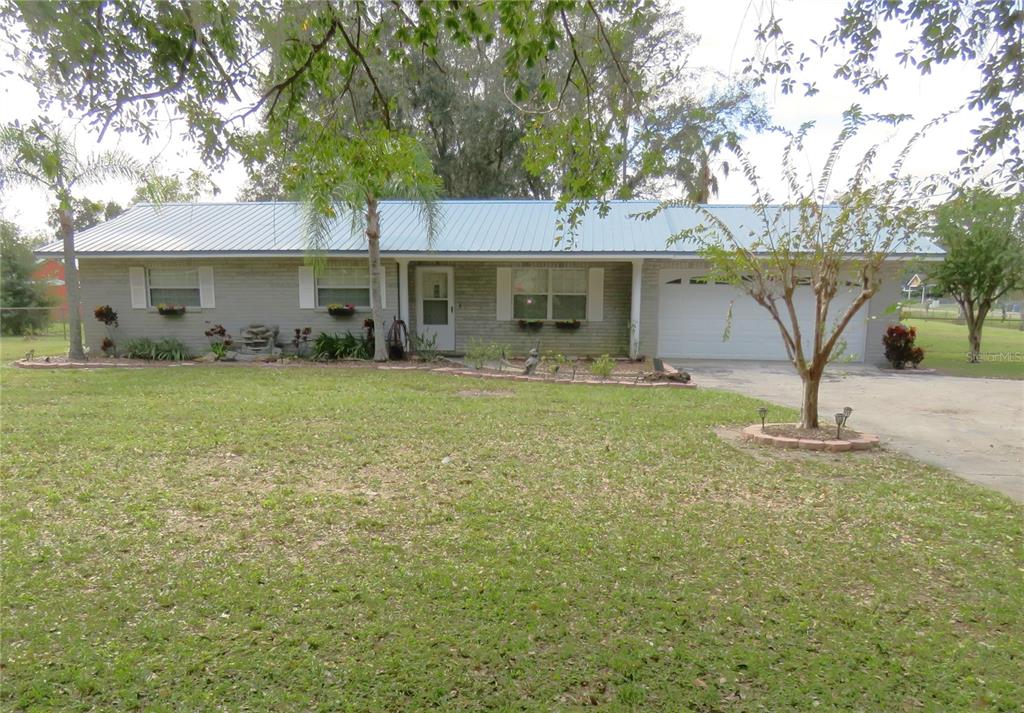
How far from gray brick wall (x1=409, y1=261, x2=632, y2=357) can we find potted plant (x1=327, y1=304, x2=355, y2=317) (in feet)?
4.95

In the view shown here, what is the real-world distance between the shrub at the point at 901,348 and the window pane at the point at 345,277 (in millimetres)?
12038

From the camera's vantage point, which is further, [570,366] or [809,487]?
[570,366]

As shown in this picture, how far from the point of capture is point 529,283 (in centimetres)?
1467

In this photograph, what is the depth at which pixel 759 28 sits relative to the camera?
14.5 feet

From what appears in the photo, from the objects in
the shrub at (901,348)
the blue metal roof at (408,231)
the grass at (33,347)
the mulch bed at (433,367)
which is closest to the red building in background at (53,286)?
the grass at (33,347)

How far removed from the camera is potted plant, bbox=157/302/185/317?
47.2 ft

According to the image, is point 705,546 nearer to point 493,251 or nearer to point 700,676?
point 700,676

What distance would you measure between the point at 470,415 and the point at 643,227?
31.2 ft

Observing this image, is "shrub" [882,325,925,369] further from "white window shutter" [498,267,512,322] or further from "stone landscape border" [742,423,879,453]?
"white window shutter" [498,267,512,322]

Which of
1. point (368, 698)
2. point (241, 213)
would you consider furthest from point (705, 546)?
point (241, 213)

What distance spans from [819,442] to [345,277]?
1147cm

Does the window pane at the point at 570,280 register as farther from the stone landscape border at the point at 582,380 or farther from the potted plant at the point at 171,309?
the potted plant at the point at 171,309

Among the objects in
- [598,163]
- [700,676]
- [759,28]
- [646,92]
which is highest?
[759,28]

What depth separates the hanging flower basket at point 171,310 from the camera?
14398 mm
